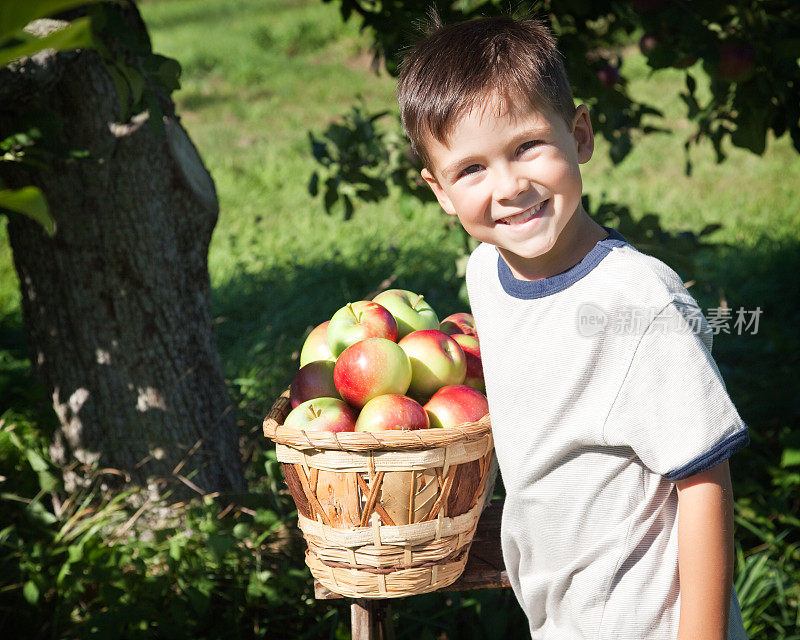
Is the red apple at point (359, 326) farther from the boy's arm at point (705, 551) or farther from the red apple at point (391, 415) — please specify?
the boy's arm at point (705, 551)

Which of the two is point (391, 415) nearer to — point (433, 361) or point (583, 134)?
point (433, 361)

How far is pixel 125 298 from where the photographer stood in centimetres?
226

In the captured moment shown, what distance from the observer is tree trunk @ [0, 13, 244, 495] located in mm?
2178

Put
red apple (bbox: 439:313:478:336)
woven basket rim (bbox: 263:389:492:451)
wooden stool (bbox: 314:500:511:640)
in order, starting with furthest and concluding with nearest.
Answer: red apple (bbox: 439:313:478:336) → wooden stool (bbox: 314:500:511:640) → woven basket rim (bbox: 263:389:492:451)

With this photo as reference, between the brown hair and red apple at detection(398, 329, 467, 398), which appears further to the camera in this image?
red apple at detection(398, 329, 467, 398)

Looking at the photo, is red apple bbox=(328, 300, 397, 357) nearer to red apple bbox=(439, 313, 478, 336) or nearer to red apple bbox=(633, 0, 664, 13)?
red apple bbox=(439, 313, 478, 336)

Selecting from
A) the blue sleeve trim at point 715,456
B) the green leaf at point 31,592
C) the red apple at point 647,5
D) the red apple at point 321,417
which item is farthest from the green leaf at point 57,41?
the red apple at point 647,5

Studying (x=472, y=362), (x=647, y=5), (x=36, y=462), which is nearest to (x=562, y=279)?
(x=472, y=362)

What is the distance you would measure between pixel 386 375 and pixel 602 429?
43cm

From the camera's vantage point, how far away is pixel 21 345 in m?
3.54

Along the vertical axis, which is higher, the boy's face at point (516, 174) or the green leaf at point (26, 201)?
the green leaf at point (26, 201)

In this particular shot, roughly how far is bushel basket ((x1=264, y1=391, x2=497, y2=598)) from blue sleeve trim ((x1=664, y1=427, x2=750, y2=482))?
35cm

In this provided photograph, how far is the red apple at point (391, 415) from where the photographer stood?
1.32 metres

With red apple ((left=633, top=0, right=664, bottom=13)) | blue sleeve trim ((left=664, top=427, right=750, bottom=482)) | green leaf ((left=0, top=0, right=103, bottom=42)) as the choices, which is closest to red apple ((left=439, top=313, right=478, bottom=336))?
blue sleeve trim ((left=664, top=427, right=750, bottom=482))
